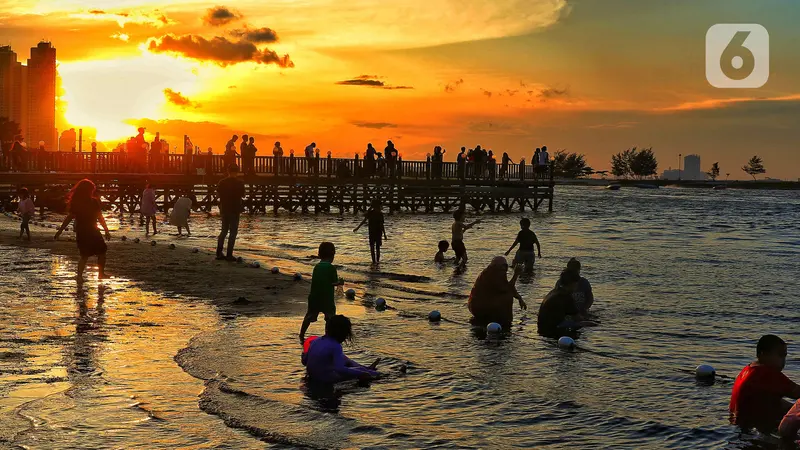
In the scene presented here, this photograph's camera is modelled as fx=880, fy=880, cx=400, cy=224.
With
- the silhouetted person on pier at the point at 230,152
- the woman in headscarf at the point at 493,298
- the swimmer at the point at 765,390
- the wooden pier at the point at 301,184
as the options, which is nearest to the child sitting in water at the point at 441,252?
the woman in headscarf at the point at 493,298

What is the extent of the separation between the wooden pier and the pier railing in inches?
2.7

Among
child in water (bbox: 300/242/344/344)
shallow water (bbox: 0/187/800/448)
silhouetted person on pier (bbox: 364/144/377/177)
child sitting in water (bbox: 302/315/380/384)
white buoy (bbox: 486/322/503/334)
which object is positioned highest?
silhouetted person on pier (bbox: 364/144/377/177)

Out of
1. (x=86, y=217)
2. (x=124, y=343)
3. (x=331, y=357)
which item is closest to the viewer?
(x=331, y=357)

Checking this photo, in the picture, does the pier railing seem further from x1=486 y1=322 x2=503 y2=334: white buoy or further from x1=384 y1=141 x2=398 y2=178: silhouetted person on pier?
x1=486 y1=322 x2=503 y2=334: white buoy

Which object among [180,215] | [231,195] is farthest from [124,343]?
[180,215]

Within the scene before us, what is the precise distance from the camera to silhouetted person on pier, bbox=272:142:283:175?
54.5 m

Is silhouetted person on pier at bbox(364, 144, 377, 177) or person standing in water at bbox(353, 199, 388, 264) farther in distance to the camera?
silhouetted person on pier at bbox(364, 144, 377, 177)

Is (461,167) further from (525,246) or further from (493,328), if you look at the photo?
(493,328)

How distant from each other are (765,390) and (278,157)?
4726 centimetres

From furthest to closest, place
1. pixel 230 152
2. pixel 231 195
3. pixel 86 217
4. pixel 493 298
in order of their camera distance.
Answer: pixel 230 152, pixel 231 195, pixel 86 217, pixel 493 298

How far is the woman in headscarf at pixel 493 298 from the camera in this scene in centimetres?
1432

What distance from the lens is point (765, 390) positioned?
29.7 feet

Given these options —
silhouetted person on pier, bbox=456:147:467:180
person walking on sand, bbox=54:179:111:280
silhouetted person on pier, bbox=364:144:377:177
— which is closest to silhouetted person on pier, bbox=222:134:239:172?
silhouetted person on pier, bbox=364:144:377:177

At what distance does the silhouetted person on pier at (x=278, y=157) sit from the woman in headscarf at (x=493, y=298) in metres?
40.9
